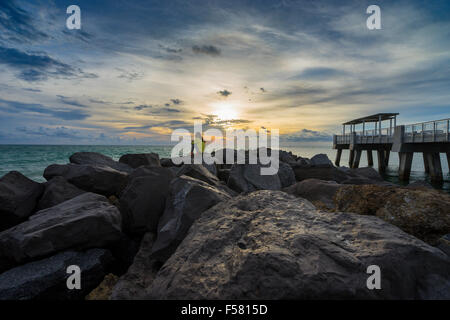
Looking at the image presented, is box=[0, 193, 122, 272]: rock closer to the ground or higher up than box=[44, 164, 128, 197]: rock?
closer to the ground

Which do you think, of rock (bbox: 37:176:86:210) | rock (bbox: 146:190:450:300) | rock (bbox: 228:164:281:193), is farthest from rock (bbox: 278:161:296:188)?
rock (bbox: 37:176:86:210)

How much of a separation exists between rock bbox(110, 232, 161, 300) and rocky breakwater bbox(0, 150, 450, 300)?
0.04 feet

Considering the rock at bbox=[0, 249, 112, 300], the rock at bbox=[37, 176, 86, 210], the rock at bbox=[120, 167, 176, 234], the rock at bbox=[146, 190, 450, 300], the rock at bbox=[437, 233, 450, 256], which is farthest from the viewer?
the rock at bbox=[37, 176, 86, 210]

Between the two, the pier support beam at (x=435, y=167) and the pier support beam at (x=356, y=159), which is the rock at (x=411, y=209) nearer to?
the pier support beam at (x=435, y=167)

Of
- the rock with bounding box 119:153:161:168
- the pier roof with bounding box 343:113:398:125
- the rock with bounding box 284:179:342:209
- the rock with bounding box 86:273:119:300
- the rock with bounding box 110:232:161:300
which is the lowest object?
the rock with bounding box 86:273:119:300

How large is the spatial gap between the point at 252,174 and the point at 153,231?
3.21 meters

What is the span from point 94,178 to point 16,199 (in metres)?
1.57

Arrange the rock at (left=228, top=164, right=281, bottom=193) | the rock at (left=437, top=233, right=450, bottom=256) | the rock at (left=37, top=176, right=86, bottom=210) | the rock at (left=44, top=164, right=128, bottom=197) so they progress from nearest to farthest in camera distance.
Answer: the rock at (left=437, top=233, right=450, bottom=256), the rock at (left=37, top=176, right=86, bottom=210), the rock at (left=44, top=164, right=128, bottom=197), the rock at (left=228, top=164, right=281, bottom=193)

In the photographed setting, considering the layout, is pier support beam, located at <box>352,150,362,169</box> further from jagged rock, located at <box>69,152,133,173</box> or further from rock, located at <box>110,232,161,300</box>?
rock, located at <box>110,232,161,300</box>

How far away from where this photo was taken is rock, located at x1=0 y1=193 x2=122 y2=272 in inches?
129

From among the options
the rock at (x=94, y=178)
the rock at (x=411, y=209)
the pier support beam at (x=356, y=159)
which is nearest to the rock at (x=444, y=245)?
the rock at (x=411, y=209)

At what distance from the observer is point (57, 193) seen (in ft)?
17.7

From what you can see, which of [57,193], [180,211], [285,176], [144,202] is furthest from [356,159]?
[57,193]

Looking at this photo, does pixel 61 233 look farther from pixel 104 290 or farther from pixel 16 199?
pixel 16 199
